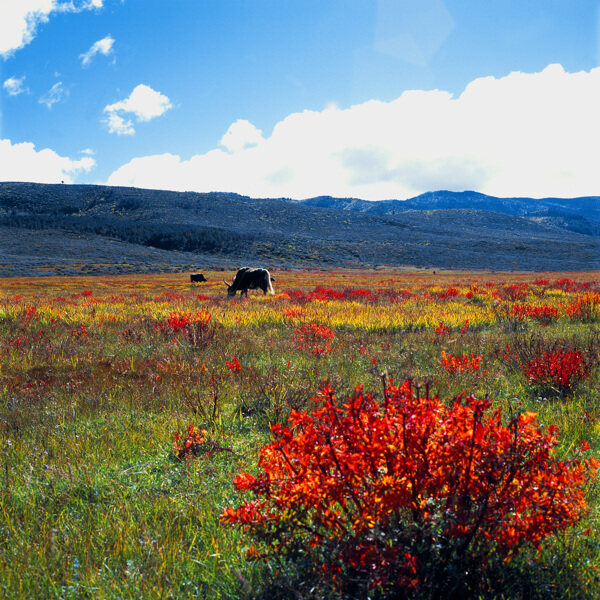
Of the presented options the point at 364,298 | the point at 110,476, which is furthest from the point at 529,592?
the point at 364,298

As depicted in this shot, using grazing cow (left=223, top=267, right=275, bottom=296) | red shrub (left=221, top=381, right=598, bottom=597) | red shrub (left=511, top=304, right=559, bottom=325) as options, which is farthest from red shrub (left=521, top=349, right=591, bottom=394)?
grazing cow (left=223, top=267, right=275, bottom=296)

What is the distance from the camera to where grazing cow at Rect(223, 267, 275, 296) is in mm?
19594

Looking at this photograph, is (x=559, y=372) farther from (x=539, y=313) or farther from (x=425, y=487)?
(x=539, y=313)

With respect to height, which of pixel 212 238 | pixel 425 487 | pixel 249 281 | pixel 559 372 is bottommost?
pixel 559 372

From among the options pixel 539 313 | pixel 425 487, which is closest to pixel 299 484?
pixel 425 487

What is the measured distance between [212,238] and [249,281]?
79.1 m

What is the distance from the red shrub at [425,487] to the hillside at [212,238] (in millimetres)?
59371

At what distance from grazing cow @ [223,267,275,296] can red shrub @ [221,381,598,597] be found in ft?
58.1

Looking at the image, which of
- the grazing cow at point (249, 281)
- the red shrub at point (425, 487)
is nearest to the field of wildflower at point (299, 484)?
the red shrub at point (425, 487)

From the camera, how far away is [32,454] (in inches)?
125

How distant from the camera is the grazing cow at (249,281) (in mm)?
19594

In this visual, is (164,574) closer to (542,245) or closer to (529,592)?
(529,592)

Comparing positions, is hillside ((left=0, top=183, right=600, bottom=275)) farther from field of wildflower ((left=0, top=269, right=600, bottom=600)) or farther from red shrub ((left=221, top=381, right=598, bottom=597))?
red shrub ((left=221, top=381, right=598, bottom=597))

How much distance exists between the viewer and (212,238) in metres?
95.4
